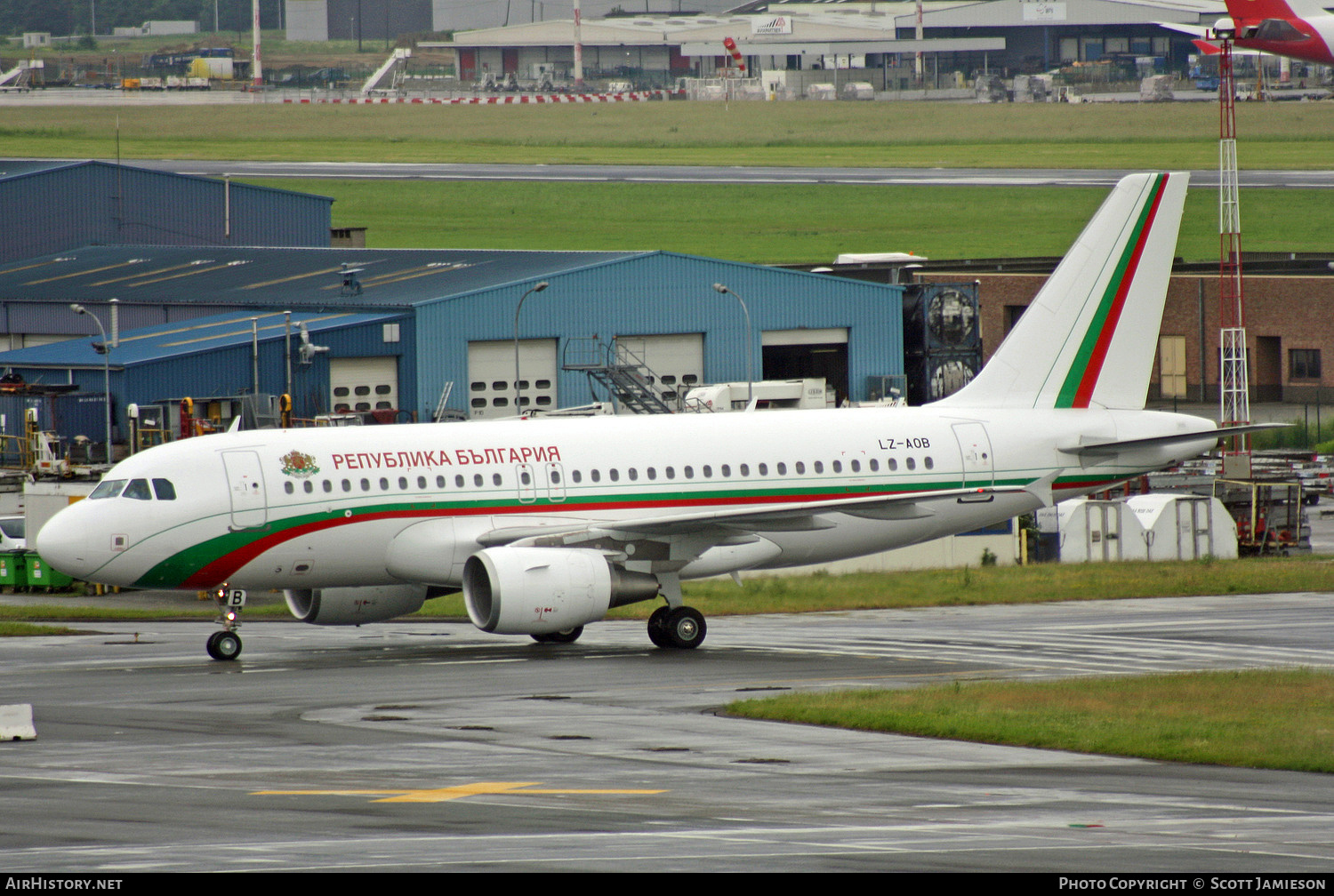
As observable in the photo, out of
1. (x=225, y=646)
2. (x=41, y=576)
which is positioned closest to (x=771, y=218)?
(x=41, y=576)

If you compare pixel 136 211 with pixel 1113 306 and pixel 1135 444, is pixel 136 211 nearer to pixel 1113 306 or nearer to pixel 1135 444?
pixel 1113 306

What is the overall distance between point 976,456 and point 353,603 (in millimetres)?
13537

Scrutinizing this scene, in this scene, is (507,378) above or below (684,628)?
above

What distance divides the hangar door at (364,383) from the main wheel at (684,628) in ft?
117

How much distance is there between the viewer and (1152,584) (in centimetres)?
4825

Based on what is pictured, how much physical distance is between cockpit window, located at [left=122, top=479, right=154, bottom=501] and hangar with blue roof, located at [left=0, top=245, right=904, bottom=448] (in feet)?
110

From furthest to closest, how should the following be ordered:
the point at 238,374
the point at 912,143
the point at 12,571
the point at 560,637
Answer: the point at 912,143
the point at 238,374
the point at 12,571
the point at 560,637

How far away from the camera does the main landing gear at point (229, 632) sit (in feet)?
113

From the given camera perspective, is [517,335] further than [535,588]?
Yes

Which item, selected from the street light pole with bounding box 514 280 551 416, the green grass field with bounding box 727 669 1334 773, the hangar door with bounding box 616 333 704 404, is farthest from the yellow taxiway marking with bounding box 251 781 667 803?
the hangar door with bounding box 616 333 704 404

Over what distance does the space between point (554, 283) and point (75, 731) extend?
49.4 metres

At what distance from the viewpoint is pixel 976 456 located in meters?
39.3

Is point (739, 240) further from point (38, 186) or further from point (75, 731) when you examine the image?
point (75, 731)

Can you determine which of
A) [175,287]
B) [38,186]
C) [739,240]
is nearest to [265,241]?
[38,186]
